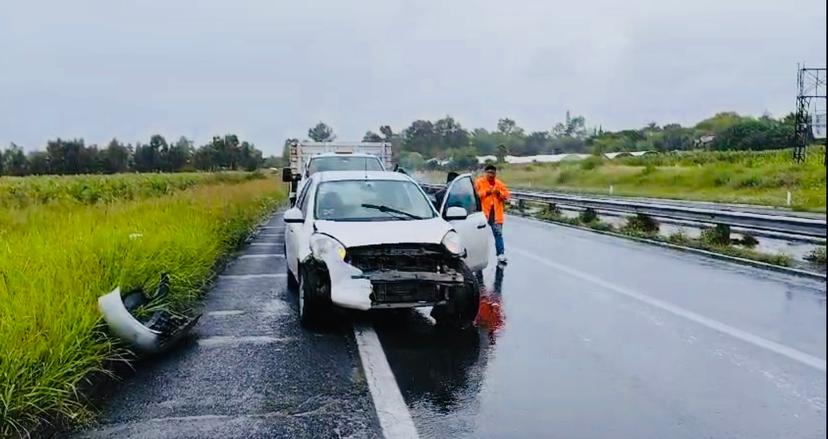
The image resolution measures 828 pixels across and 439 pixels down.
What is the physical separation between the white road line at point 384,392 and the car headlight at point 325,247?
863 mm

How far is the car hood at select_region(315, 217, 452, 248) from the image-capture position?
745cm

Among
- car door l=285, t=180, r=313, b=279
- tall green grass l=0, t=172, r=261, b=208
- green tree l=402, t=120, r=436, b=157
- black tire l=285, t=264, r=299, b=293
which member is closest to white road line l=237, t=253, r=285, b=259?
black tire l=285, t=264, r=299, b=293

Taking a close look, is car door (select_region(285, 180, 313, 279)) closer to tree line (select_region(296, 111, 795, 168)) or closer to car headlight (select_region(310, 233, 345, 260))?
car headlight (select_region(310, 233, 345, 260))

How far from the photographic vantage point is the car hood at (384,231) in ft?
24.4

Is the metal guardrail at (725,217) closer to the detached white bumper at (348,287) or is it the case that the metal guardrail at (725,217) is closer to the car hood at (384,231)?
the car hood at (384,231)

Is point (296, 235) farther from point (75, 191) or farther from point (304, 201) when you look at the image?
point (75, 191)

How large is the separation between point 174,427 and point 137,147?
357 feet

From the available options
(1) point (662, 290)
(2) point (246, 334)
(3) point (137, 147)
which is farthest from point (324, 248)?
(3) point (137, 147)

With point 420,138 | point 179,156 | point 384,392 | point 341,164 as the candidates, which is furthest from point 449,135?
point 384,392

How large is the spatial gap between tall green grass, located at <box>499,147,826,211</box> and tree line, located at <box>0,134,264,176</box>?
49.1m

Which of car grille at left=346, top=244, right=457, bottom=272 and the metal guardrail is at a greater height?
car grille at left=346, top=244, right=457, bottom=272

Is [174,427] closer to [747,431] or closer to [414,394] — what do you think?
[414,394]

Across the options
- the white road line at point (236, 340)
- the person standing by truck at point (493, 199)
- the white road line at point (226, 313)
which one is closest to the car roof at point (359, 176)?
the white road line at point (226, 313)

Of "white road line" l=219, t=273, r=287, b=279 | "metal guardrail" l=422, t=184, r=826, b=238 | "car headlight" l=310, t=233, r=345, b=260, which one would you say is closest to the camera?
"car headlight" l=310, t=233, r=345, b=260
